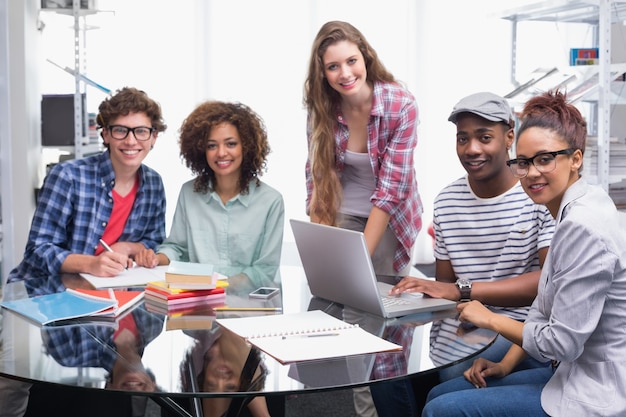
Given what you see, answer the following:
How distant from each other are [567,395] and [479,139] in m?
0.75

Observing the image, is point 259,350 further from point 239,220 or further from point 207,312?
point 239,220

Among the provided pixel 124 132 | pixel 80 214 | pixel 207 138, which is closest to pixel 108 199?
pixel 80 214

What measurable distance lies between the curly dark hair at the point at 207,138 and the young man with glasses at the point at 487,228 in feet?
2.15

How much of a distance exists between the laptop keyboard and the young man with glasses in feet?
0.12

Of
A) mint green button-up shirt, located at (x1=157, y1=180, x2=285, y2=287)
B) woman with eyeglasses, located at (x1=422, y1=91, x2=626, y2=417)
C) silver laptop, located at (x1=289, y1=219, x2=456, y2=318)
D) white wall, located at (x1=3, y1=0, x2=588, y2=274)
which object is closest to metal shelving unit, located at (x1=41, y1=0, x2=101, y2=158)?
white wall, located at (x1=3, y1=0, x2=588, y2=274)

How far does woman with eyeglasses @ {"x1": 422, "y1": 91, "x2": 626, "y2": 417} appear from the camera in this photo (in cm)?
138

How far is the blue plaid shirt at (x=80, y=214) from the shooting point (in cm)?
231

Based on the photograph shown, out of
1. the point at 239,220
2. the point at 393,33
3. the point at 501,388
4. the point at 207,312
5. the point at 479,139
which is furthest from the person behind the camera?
the point at 393,33

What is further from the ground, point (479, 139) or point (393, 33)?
point (393, 33)

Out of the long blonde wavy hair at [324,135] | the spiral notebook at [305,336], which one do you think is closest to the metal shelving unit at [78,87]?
the long blonde wavy hair at [324,135]

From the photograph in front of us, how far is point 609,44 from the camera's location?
2.94m

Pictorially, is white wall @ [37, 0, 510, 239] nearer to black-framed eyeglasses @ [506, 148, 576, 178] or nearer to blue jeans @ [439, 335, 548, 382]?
blue jeans @ [439, 335, 548, 382]

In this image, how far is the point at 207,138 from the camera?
2426 millimetres

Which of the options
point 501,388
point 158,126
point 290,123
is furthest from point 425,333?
point 290,123
